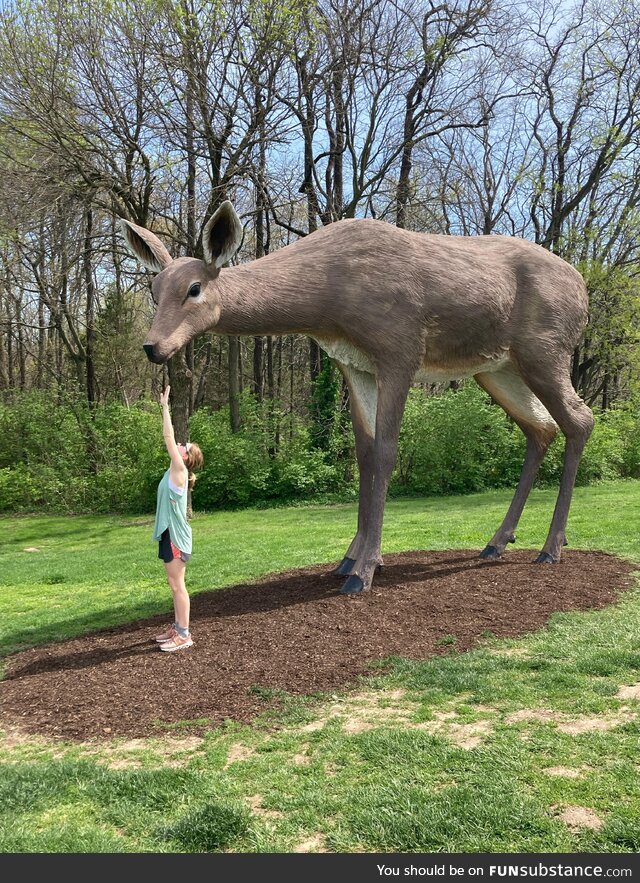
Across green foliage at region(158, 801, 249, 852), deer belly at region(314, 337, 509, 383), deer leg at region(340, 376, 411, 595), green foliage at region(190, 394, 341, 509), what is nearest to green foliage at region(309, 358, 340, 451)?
green foliage at region(190, 394, 341, 509)

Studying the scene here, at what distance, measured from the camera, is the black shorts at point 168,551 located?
4.97 meters

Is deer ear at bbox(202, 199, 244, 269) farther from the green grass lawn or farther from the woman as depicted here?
the green grass lawn

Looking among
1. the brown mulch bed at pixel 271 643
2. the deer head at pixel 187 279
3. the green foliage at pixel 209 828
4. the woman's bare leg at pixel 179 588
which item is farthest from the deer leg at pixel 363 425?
the green foliage at pixel 209 828

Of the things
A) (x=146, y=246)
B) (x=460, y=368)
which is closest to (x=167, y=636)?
(x=146, y=246)

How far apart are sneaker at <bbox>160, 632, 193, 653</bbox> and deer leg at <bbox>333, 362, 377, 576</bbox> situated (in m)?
1.99

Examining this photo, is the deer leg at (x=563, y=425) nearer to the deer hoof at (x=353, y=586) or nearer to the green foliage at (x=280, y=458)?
Result: the deer hoof at (x=353, y=586)

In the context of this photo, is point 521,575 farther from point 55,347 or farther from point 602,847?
point 55,347

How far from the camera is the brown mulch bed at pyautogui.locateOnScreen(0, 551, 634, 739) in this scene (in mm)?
4172

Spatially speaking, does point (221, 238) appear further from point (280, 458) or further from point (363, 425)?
point (280, 458)

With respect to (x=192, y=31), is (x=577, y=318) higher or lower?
lower

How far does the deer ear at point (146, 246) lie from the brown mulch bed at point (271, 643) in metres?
2.87

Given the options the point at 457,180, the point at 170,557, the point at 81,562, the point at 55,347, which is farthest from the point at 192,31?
the point at 55,347

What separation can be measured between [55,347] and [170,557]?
84.9 ft

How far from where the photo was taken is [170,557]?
195 inches
